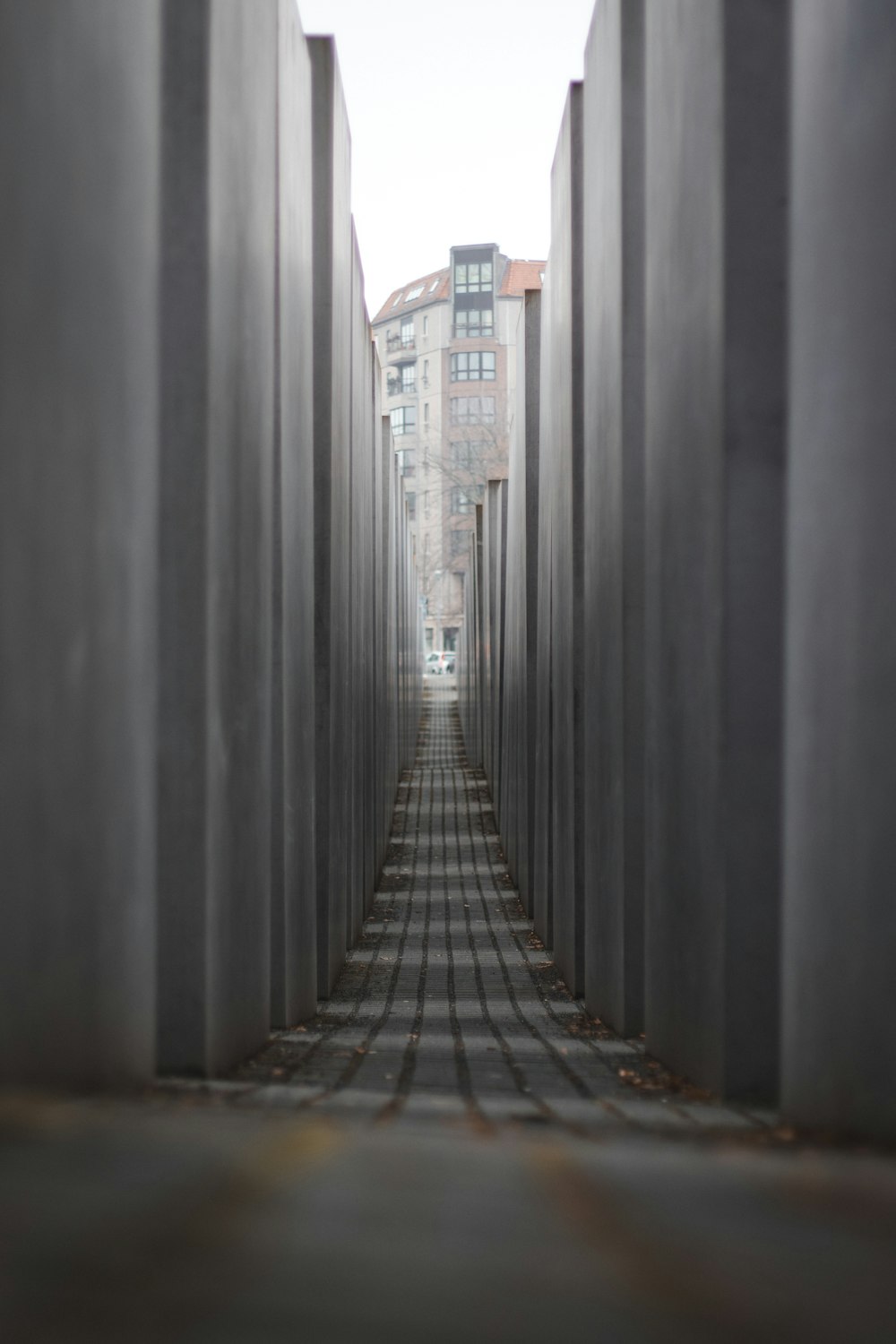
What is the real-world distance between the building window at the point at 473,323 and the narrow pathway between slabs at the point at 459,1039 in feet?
196

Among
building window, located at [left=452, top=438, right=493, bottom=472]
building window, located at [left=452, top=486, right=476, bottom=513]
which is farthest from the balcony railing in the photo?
building window, located at [left=452, top=486, right=476, bottom=513]

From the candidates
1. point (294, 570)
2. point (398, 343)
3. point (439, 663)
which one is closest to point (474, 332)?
point (398, 343)

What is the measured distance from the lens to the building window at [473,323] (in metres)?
72.6

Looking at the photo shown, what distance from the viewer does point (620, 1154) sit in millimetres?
2965

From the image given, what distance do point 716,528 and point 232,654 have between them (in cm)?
195

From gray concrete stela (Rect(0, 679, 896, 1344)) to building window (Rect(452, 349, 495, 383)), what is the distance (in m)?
70.7

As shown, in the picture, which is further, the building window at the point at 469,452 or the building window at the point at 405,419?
the building window at the point at 405,419

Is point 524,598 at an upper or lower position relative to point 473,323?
lower

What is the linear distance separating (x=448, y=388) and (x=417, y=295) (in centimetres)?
829

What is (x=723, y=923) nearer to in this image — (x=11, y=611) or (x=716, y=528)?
(x=716, y=528)

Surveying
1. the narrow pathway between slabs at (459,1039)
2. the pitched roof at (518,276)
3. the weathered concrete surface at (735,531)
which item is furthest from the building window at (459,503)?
the weathered concrete surface at (735,531)

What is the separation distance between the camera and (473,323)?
72938mm

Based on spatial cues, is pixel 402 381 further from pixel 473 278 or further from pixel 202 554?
pixel 202 554

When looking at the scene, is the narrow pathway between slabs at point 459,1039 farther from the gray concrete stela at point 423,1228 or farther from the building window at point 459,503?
the building window at point 459,503
